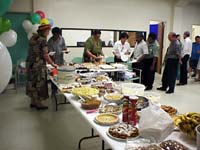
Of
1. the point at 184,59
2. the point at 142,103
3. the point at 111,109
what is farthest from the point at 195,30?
the point at 111,109

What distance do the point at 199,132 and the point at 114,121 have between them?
70 cm

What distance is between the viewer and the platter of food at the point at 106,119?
1.72 meters

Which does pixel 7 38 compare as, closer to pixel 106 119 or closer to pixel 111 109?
pixel 111 109

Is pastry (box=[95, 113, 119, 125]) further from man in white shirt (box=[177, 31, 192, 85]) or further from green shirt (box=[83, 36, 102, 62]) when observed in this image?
man in white shirt (box=[177, 31, 192, 85])

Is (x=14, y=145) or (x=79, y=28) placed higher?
(x=79, y=28)

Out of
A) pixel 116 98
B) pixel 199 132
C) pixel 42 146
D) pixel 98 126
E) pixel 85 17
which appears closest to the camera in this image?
pixel 199 132

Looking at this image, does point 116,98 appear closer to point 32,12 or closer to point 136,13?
point 32,12

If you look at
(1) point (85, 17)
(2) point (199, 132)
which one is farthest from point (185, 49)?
(2) point (199, 132)

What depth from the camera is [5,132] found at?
10.1ft

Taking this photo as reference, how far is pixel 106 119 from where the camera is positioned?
5.88 feet

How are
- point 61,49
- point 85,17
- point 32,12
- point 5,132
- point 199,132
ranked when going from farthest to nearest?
point 85,17 < point 32,12 < point 61,49 < point 5,132 < point 199,132

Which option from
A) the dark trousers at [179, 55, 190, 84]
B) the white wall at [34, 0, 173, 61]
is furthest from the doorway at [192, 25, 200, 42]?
the dark trousers at [179, 55, 190, 84]

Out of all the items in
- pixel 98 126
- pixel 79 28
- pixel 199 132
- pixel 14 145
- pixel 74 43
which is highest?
pixel 79 28

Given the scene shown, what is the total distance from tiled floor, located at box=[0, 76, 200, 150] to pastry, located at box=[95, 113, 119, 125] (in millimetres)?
992
